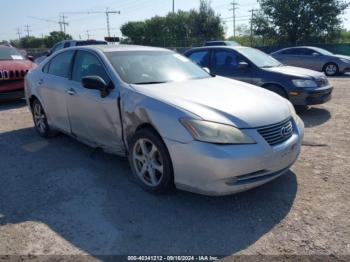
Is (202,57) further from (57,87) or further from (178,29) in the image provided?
(178,29)

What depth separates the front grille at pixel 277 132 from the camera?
3.43 metres

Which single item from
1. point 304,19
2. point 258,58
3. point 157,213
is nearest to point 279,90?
point 258,58

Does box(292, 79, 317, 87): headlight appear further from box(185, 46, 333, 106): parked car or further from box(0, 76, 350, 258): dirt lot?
box(0, 76, 350, 258): dirt lot

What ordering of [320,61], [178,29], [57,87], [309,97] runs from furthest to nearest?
[178,29] < [320,61] < [309,97] < [57,87]

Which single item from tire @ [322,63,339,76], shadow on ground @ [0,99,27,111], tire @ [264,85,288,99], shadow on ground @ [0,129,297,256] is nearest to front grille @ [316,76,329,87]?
tire @ [264,85,288,99]

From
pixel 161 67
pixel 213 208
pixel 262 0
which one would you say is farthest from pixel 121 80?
pixel 262 0

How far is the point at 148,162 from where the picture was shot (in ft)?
12.6

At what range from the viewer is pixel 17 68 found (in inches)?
376

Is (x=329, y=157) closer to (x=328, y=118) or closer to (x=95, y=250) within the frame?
(x=328, y=118)

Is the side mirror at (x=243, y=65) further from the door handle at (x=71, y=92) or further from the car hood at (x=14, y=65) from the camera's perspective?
the car hood at (x=14, y=65)

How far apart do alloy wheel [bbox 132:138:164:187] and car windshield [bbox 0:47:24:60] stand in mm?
7822

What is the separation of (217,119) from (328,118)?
16.0ft

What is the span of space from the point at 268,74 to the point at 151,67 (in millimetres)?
3905

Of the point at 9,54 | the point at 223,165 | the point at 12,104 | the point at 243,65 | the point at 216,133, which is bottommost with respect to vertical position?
the point at 12,104
